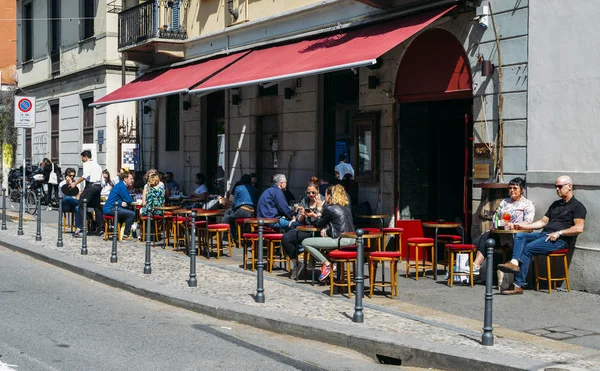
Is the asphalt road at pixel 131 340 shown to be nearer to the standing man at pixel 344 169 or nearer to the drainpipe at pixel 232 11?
the standing man at pixel 344 169

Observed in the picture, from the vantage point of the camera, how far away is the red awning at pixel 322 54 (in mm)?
12320

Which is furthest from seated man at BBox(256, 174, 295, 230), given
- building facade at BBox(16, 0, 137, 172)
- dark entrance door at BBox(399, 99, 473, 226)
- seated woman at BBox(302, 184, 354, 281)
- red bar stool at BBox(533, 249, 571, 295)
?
building facade at BBox(16, 0, 137, 172)

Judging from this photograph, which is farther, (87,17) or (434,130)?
(87,17)

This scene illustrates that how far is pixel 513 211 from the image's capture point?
11242 millimetres

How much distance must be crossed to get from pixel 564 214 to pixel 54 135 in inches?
919

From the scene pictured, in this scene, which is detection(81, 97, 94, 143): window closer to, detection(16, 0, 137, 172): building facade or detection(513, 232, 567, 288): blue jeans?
detection(16, 0, 137, 172): building facade

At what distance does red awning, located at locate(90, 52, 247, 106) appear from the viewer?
17469mm

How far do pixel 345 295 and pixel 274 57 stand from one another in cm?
669

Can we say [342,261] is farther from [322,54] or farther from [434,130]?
[322,54]

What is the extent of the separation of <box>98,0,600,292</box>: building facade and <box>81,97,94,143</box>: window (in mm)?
6510

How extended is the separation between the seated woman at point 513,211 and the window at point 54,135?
2172cm

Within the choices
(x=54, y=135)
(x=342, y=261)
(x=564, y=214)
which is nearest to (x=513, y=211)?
(x=564, y=214)

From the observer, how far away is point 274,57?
51.8 ft

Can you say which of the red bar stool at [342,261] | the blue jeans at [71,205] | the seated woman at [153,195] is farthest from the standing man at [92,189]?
the red bar stool at [342,261]
